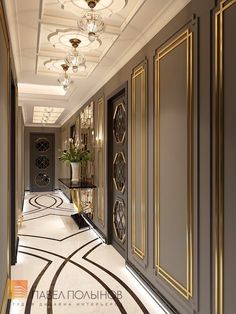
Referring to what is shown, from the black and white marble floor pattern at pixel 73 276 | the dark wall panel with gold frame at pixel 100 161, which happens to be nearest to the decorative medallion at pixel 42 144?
the black and white marble floor pattern at pixel 73 276

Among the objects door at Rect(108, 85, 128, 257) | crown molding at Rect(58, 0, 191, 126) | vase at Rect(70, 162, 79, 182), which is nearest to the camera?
crown molding at Rect(58, 0, 191, 126)

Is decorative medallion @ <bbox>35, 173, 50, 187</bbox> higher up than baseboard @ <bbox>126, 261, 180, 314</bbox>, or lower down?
higher up

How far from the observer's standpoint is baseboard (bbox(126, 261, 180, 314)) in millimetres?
2323

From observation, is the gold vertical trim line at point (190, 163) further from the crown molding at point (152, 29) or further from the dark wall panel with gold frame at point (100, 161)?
the dark wall panel with gold frame at point (100, 161)

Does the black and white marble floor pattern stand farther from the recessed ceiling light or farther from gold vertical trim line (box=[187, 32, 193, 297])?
the recessed ceiling light

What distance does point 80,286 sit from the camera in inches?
114

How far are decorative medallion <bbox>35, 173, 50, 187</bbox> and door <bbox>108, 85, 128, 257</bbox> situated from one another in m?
7.48

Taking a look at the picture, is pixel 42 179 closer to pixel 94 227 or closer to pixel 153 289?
pixel 94 227

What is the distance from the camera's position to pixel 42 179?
439 inches

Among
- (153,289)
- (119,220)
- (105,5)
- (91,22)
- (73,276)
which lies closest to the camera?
(91,22)

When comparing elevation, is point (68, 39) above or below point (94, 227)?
above

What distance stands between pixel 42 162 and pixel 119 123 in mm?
7906

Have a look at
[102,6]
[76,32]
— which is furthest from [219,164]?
[76,32]

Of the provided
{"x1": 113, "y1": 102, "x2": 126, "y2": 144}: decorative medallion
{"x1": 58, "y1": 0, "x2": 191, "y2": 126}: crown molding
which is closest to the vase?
{"x1": 113, "y1": 102, "x2": 126, "y2": 144}: decorative medallion
